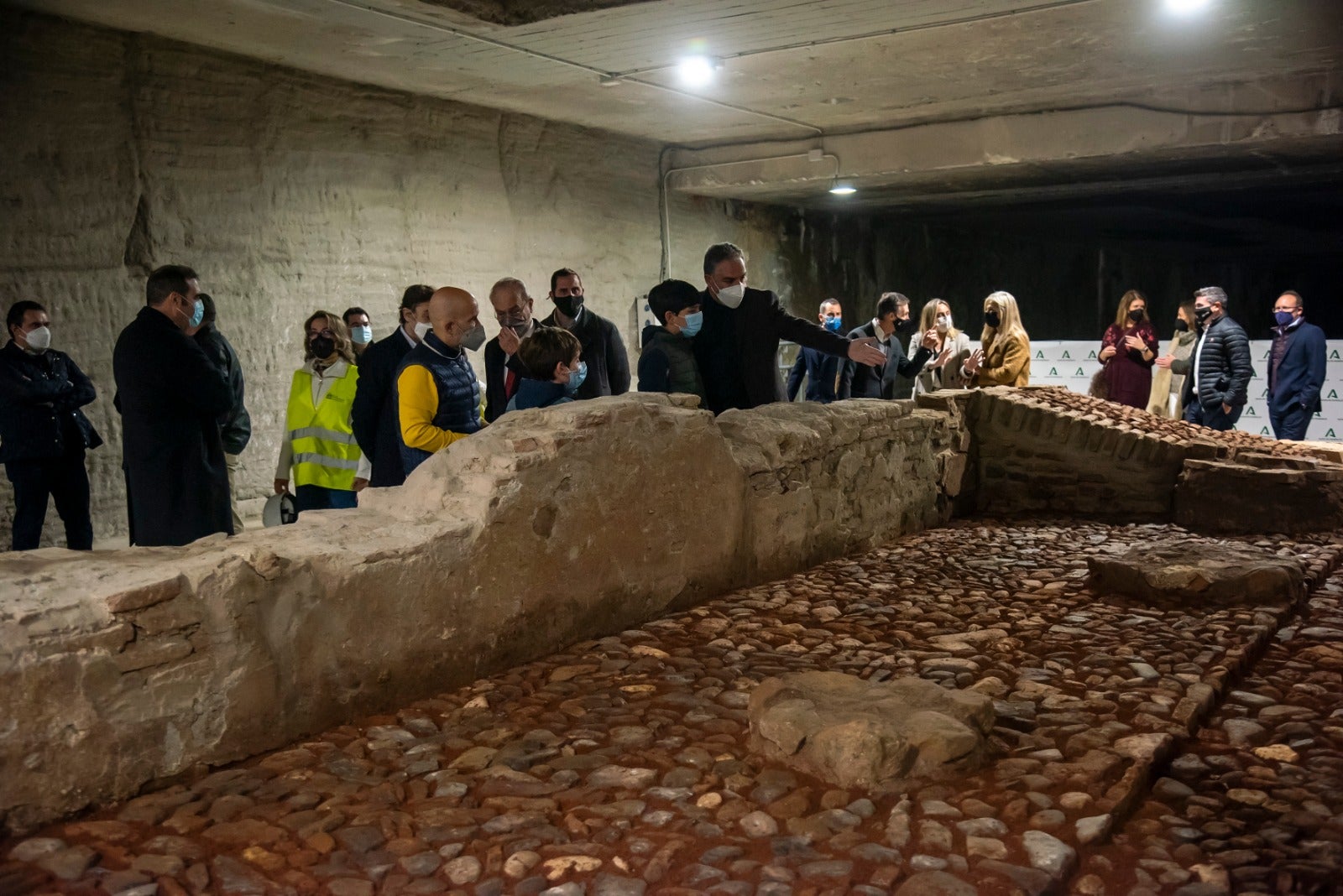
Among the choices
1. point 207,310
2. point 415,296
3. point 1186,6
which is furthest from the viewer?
point 1186,6

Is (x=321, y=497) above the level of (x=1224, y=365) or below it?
below

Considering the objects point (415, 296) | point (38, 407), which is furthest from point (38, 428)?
point (415, 296)

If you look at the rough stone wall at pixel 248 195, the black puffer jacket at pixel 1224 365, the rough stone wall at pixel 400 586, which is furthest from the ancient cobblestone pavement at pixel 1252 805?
the rough stone wall at pixel 248 195

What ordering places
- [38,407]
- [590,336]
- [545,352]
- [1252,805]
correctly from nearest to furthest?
[1252,805]
[545,352]
[38,407]
[590,336]

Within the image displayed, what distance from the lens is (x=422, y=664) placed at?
155 inches

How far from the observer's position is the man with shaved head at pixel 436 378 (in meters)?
4.64

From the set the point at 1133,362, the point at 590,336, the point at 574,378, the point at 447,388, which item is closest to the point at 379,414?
the point at 447,388

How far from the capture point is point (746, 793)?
10.5 feet

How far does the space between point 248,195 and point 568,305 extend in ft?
10.3

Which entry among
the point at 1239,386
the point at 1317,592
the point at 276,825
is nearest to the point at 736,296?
the point at 1317,592

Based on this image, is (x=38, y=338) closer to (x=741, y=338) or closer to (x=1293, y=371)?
(x=741, y=338)

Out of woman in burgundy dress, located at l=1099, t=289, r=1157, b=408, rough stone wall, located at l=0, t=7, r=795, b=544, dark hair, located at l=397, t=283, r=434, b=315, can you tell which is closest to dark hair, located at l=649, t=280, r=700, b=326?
dark hair, located at l=397, t=283, r=434, b=315

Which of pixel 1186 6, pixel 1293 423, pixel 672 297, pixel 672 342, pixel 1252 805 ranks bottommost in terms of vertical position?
pixel 1252 805

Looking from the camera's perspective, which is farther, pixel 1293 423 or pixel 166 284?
pixel 1293 423
